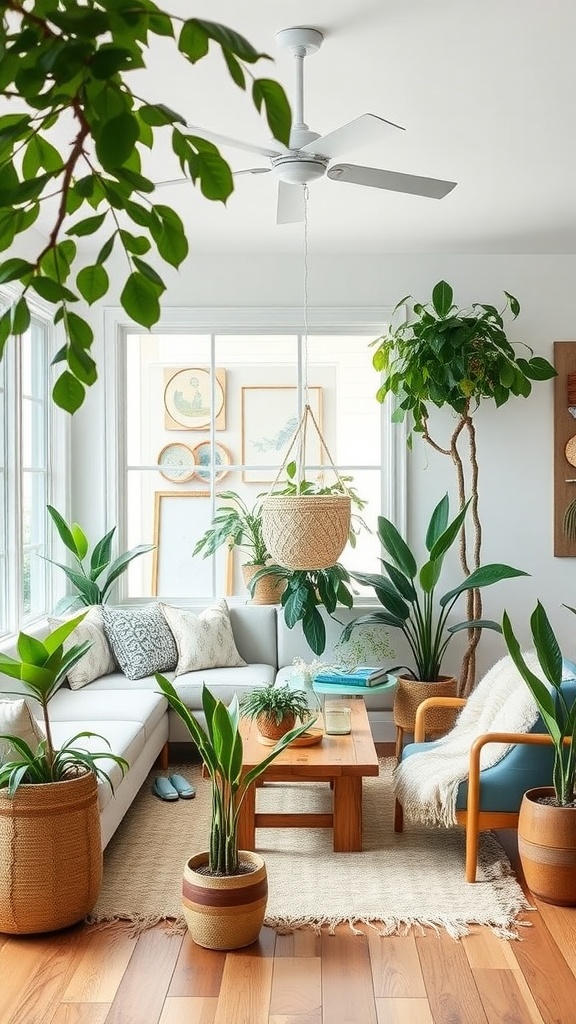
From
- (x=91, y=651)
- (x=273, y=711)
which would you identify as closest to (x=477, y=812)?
(x=273, y=711)

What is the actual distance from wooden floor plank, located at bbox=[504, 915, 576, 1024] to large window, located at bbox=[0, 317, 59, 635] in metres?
2.77

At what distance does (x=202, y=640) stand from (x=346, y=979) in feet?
8.56

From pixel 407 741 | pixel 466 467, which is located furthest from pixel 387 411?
pixel 407 741

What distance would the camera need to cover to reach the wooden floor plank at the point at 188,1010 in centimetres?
257

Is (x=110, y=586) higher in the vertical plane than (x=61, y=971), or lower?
higher

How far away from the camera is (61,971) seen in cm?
284

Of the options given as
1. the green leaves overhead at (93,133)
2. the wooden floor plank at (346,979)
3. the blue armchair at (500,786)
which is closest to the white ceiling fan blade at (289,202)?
the blue armchair at (500,786)

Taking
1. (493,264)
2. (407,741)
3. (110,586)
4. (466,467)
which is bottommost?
(407,741)

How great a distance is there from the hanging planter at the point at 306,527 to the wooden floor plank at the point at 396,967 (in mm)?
1454

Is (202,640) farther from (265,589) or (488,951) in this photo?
(488,951)

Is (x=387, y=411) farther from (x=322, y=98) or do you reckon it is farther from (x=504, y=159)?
(x=322, y=98)

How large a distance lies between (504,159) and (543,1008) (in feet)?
10.3

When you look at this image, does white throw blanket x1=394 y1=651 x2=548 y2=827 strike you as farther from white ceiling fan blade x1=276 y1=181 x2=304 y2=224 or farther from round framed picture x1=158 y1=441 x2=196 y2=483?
round framed picture x1=158 y1=441 x2=196 y2=483

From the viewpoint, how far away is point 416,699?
508cm
